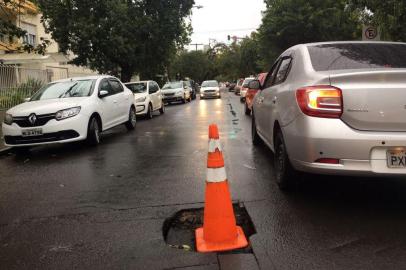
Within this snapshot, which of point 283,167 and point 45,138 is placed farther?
point 45,138

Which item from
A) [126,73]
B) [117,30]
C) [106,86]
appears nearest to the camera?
[106,86]

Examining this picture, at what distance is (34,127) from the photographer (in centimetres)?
898

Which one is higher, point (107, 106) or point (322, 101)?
point (322, 101)

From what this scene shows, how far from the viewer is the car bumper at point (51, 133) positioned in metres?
8.97

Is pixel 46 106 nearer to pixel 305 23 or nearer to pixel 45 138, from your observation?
pixel 45 138

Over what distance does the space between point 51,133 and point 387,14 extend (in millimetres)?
8086

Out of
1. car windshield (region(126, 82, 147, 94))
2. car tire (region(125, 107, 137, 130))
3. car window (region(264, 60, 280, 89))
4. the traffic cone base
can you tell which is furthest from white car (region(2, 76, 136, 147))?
car windshield (region(126, 82, 147, 94))

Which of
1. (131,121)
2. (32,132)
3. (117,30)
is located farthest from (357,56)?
(117,30)

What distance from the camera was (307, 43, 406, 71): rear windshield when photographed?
4879 millimetres

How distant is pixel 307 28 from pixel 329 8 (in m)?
1.66

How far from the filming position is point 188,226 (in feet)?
14.7

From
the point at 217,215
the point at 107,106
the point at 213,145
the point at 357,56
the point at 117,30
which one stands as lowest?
the point at 217,215

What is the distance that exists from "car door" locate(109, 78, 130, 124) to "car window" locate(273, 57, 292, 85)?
20.1 ft

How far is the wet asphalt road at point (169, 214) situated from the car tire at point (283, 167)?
0.41 ft
